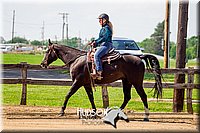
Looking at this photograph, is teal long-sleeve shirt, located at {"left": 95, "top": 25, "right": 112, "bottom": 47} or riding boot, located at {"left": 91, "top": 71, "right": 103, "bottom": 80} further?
riding boot, located at {"left": 91, "top": 71, "right": 103, "bottom": 80}

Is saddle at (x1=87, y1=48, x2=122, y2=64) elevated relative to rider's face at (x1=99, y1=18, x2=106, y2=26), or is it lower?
lower

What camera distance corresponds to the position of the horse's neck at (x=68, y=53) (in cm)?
1043

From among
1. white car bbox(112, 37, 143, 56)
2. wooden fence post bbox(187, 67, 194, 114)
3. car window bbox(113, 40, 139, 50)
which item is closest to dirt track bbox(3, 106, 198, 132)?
wooden fence post bbox(187, 67, 194, 114)

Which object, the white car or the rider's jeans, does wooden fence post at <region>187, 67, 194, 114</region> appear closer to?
the rider's jeans

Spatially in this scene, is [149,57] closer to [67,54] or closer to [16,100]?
[67,54]

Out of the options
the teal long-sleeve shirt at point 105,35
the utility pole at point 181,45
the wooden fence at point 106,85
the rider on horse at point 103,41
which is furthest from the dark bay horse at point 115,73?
the utility pole at point 181,45

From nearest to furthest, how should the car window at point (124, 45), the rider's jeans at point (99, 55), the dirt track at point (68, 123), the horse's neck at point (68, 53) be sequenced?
the dirt track at point (68, 123)
the rider's jeans at point (99, 55)
the horse's neck at point (68, 53)
the car window at point (124, 45)

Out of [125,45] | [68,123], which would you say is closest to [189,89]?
[68,123]

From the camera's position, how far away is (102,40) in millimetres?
9703

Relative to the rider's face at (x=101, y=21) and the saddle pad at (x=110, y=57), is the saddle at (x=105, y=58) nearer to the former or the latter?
the saddle pad at (x=110, y=57)

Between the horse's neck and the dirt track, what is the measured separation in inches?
58.2

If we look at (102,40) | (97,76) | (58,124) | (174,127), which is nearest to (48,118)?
(58,124)

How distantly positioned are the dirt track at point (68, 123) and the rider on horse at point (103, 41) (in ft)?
4.62

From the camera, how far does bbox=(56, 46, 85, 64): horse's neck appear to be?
34.2 feet
